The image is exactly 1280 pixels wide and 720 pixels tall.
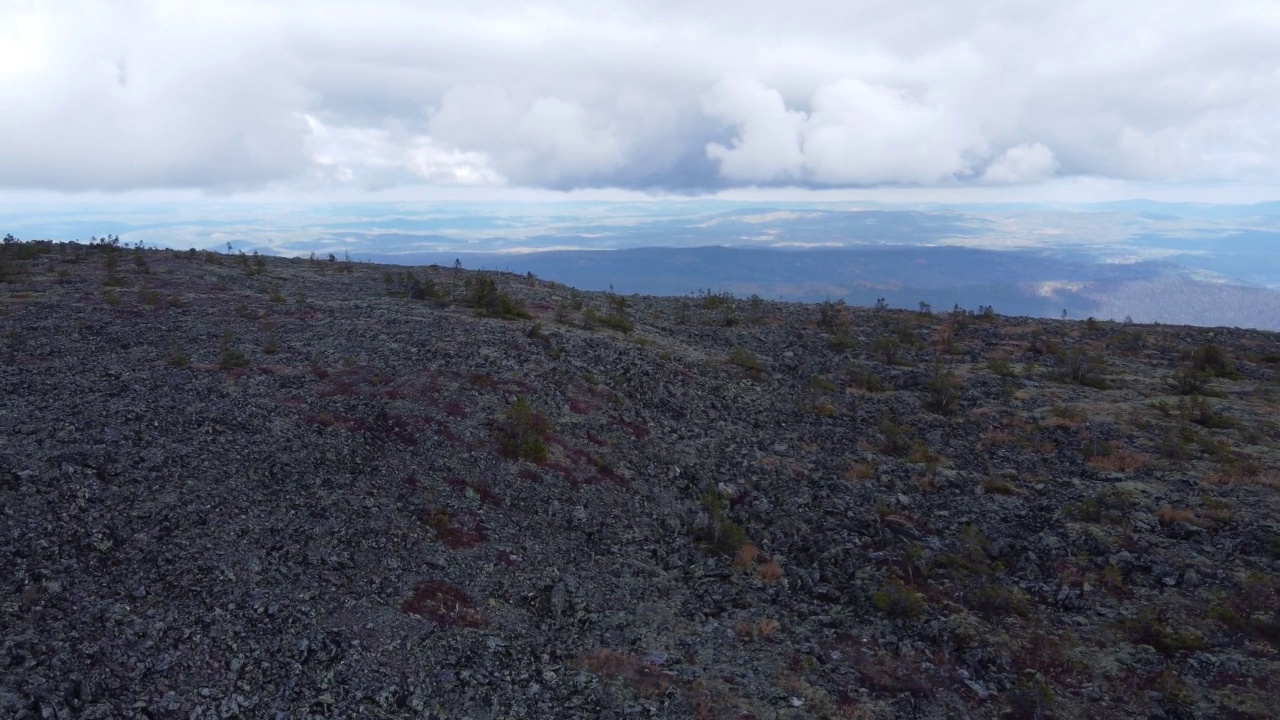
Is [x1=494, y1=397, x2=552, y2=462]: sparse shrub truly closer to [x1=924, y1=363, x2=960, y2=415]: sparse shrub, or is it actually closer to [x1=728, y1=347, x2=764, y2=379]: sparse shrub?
[x1=728, y1=347, x2=764, y2=379]: sparse shrub

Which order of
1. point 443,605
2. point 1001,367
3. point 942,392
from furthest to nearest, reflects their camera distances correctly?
point 1001,367 < point 942,392 < point 443,605

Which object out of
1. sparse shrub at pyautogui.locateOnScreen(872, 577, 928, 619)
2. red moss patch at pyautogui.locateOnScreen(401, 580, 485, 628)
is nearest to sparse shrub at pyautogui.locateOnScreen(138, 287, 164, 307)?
red moss patch at pyautogui.locateOnScreen(401, 580, 485, 628)

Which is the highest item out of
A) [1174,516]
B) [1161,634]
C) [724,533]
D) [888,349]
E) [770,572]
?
[888,349]

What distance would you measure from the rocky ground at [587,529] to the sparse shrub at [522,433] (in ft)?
0.37

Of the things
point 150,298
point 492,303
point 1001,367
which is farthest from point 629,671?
point 150,298

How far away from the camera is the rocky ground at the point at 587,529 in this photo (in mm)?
9602

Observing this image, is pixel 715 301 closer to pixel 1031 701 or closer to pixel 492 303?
pixel 492 303

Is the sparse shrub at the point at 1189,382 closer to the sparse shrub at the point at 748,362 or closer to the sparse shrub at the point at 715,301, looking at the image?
the sparse shrub at the point at 748,362

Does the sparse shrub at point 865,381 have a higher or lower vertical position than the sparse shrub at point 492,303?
lower

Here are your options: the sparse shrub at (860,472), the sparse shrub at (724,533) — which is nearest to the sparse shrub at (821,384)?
the sparse shrub at (860,472)

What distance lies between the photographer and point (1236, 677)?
413 inches

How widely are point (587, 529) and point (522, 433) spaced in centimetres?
327

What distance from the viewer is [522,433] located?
16.3 meters

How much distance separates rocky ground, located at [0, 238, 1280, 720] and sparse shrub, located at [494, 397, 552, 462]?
0.37ft
